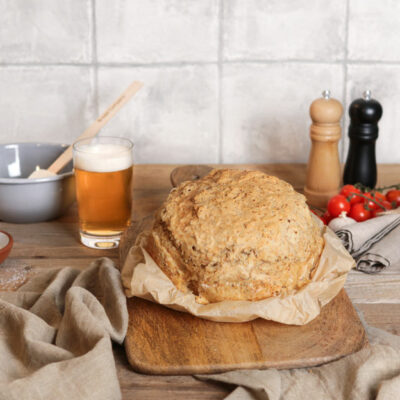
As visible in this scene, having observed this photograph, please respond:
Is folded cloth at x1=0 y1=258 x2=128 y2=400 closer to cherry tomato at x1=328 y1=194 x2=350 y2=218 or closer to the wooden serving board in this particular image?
the wooden serving board

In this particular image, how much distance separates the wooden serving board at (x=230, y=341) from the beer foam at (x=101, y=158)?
40cm

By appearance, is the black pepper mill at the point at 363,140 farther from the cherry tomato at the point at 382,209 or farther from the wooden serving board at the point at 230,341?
the wooden serving board at the point at 230,341

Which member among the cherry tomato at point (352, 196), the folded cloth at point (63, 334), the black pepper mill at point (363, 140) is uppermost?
the black pepper mill at point (363, 140)

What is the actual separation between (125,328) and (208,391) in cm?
19

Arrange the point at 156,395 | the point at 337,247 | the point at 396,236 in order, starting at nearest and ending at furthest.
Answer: the point at 156,395, the point at 337,247, the point at 396,236

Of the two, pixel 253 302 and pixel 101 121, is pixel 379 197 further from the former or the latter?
pixel 101 121

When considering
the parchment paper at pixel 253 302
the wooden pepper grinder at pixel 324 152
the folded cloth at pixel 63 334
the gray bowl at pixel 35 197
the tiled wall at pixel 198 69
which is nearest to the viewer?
the folded cloth at pixel 63 334

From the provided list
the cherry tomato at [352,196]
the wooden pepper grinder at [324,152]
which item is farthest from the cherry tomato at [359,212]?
the wooden pepper grinder at [324,152]

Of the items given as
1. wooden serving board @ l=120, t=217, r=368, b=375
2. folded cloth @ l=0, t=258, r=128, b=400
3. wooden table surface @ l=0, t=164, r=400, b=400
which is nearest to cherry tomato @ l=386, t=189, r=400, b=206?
wooden table surface @ l=0, t=164, r=400, b=400

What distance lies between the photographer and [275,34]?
6.39ft

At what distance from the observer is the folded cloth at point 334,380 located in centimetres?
88

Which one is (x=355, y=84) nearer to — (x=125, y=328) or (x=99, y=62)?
(x=99, y=62)

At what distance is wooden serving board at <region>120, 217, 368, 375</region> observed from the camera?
95 centimetres

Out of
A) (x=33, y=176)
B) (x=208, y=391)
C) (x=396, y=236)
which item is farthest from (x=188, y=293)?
(x=33, y=176)
